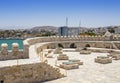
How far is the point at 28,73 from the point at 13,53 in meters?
2.10

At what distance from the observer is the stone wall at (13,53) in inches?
464

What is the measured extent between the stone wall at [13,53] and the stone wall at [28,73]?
1.83m

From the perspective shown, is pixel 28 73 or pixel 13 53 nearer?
pixel 28 73

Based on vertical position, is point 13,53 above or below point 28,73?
above

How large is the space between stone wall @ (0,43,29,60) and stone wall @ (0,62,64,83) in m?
1.83

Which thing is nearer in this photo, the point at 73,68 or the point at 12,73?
the point at 12,73

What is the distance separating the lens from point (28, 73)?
1055 cm

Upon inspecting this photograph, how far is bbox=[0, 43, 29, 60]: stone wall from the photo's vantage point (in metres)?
11.8

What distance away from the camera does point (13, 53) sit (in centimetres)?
1209

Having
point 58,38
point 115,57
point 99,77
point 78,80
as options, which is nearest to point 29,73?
→ point 78,80

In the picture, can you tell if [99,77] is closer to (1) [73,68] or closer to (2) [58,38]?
(1) [73,68]

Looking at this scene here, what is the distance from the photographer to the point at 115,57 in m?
19.1

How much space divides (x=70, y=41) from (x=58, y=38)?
1.61 m

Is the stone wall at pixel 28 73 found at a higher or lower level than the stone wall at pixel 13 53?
lower
